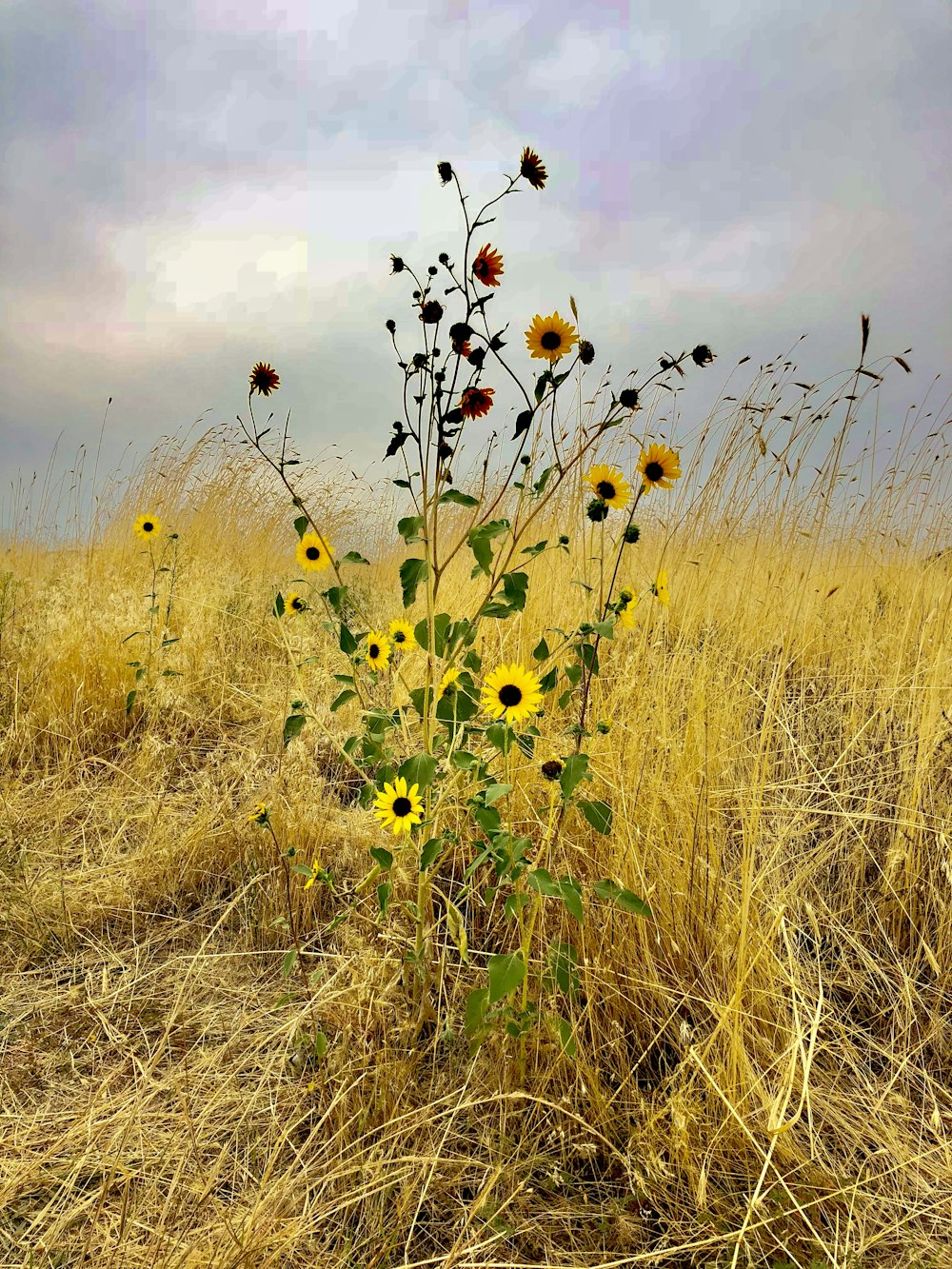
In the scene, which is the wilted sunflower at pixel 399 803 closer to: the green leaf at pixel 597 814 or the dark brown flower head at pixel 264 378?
the green leaf at pixel 597 814

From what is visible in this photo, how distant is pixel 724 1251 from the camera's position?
1.04m

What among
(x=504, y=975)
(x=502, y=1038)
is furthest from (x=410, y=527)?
(x=502, y=1038)

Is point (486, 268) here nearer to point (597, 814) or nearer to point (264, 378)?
point (264, 378)

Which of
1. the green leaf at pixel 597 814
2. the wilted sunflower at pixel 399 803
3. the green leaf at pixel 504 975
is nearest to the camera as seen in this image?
the green leaf at pixel 504 975

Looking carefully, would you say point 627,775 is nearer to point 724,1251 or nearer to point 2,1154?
point 724,1251

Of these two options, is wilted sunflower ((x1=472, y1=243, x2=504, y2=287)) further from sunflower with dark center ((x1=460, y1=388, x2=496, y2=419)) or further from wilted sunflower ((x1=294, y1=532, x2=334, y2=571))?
wilted sunflower ((x1=294, y1=532, x2=334, y2=571))

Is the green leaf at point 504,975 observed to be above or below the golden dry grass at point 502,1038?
above

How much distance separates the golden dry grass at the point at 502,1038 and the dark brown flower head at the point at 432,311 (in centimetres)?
93

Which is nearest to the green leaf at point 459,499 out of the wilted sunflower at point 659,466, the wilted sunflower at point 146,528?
the wilted sunflower at point 659,466

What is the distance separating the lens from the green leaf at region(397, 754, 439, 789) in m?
1.11

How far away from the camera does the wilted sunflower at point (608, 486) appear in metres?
1.24

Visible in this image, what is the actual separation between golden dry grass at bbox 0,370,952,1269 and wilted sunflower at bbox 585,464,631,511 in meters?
0.56

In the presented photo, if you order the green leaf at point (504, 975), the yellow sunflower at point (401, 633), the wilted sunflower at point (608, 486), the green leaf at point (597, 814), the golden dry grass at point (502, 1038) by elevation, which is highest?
the wilted sunflower at point (608, 486)

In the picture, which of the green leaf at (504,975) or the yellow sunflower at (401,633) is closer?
the green leaf at (504,975)
